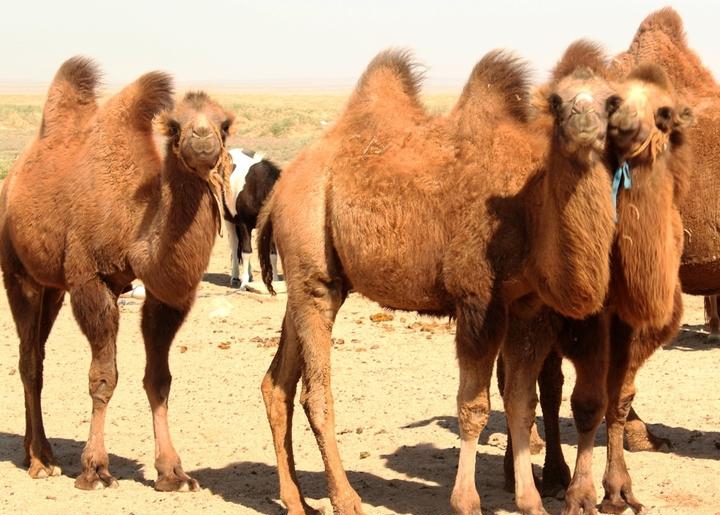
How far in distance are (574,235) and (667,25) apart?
3258 millimetres

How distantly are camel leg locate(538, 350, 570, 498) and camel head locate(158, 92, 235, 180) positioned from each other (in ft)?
7.57

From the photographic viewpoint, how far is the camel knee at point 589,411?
6.84 m

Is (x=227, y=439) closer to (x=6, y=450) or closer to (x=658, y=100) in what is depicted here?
(x=6, y=450)

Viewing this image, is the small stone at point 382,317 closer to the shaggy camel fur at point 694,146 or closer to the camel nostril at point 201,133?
the shaggy camel fur at point 694,146

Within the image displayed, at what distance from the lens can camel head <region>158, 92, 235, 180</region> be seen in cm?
740

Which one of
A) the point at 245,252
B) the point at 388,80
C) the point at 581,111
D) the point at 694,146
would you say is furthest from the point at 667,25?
the point at 245,252

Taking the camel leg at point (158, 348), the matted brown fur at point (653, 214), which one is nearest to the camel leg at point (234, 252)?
the camel leg at point (158, 348)

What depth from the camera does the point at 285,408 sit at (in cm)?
765

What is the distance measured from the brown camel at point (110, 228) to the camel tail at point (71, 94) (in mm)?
12

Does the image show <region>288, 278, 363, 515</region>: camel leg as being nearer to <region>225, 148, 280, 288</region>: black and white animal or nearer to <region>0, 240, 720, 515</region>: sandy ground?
<region>0, 240, 720, 515</region>: sandy ground

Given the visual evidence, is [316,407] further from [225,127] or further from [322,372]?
[225,127]

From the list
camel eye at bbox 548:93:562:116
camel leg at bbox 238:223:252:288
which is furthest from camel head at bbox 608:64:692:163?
camel leg at bbox 238:223:252:288

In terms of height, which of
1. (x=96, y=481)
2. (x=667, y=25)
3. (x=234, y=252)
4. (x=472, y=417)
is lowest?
(x=234, y=252)

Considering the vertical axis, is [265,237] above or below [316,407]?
above
